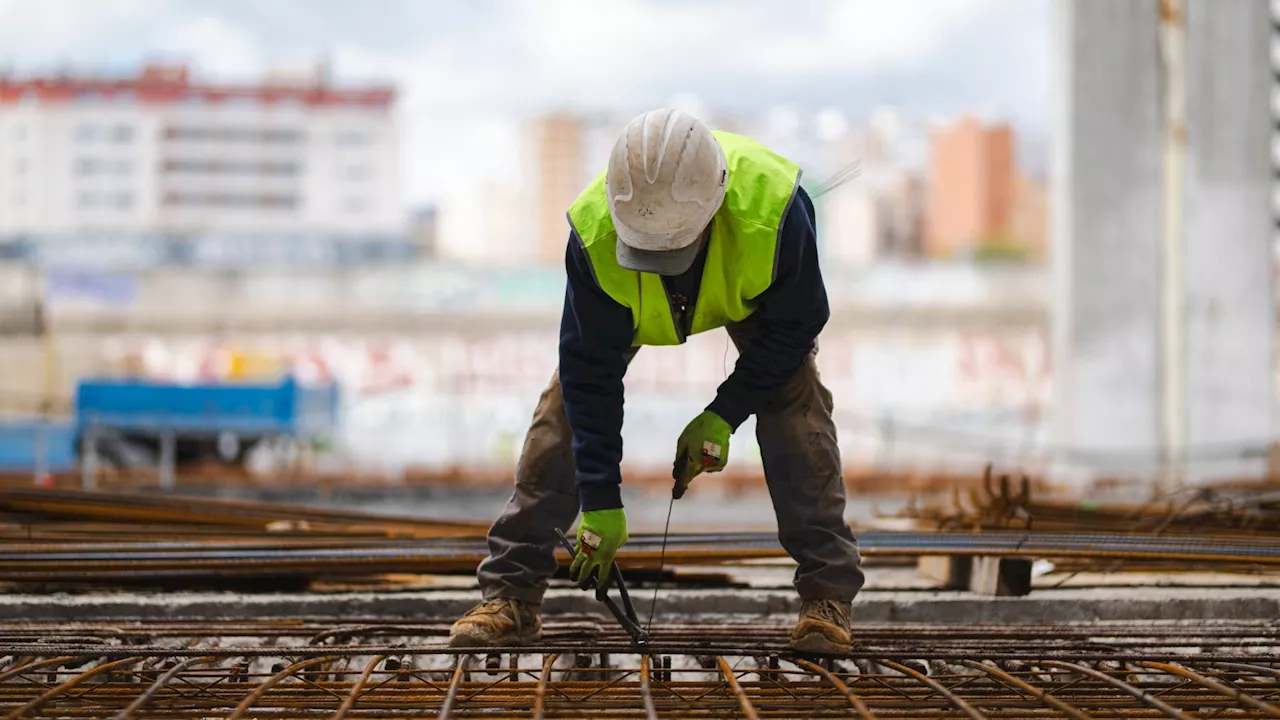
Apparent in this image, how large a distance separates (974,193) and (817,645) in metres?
63.6

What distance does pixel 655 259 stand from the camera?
10.1 feet

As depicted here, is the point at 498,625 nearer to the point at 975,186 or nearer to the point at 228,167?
the point at 975,186

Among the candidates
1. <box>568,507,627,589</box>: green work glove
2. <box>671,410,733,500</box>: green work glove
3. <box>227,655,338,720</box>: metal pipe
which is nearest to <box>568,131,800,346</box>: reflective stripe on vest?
<box>671,410,733,500</box>: green work glove

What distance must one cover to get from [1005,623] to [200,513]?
3444 mm

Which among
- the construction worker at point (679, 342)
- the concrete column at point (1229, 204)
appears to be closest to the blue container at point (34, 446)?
the concrete column at point (1229, 204)

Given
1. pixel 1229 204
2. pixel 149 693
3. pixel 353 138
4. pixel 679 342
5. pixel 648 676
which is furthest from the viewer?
pixel 353 138

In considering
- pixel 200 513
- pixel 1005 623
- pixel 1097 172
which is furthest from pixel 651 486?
pixel 1005 623

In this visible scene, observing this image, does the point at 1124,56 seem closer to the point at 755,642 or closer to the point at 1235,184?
the point at 1235,184

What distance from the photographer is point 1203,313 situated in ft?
42.2

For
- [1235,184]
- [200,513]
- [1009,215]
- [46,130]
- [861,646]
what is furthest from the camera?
[1009,215]

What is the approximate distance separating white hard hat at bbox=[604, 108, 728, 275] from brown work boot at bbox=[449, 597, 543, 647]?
113 cm

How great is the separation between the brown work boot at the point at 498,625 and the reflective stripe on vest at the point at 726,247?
0.93 meters

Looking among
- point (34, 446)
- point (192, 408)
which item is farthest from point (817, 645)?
point (34, 446)

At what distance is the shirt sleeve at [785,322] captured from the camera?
3.20m
